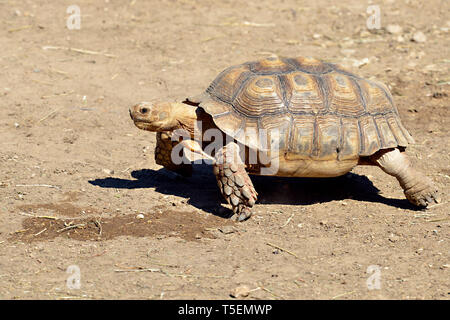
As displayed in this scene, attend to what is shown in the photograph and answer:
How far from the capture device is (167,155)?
5.89 metres

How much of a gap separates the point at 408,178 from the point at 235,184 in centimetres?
159

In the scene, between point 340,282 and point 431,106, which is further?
point 431,106

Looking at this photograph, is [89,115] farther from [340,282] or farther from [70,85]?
[340,282]

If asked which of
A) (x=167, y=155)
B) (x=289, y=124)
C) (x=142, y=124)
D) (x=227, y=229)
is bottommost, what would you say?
(x=227, y=229)

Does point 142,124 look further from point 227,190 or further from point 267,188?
point 267,188

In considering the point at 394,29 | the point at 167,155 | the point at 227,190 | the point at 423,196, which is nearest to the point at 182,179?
the point at 167,155

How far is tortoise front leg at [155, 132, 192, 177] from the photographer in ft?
18.9

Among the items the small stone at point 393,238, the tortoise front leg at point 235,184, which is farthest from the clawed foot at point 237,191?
the small stone at point 393,238

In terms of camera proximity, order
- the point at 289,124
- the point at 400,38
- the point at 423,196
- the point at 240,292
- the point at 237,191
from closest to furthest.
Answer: the point at 240,292 → the point at 237,191 → the point at 289,124 → the point at 423,196 → the point at 400,38

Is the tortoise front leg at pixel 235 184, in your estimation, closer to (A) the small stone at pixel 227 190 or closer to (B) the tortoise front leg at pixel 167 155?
(A) the small stone at pixel 227 190

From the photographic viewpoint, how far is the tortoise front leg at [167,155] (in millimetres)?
5766

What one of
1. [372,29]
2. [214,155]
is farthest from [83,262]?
[372,29]

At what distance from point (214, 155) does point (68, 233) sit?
1.46 meters

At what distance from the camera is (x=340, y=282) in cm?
400
